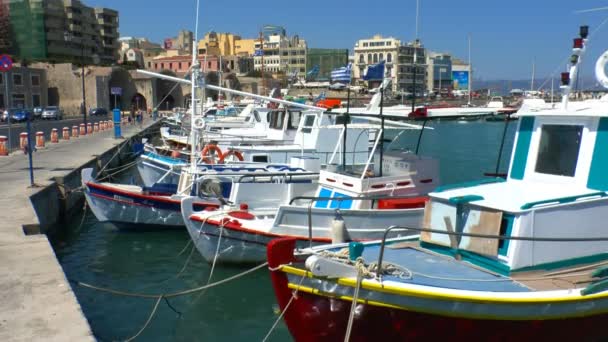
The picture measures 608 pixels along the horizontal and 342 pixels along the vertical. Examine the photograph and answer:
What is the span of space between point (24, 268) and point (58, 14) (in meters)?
97.6

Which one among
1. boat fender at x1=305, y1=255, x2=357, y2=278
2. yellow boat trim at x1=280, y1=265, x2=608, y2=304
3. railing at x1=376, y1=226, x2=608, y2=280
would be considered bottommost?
yellow boat trim at x1=280, y1=265, x2=608, y2=304

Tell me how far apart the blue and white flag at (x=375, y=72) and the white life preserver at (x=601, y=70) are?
14.8 ft

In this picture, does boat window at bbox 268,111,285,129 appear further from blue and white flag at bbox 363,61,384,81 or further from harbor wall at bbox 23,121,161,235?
blue and white flag at bbox 363,61,384,81

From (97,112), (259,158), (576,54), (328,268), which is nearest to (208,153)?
(259,158)

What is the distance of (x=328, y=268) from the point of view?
6.72 metres

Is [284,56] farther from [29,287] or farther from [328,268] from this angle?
[328,268]

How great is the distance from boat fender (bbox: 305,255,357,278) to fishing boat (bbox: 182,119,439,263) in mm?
4465

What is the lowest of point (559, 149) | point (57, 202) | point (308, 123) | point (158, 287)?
point (158, 287)

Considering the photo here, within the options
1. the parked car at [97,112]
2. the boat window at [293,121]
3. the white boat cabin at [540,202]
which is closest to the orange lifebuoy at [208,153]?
the boat window at [293,121]

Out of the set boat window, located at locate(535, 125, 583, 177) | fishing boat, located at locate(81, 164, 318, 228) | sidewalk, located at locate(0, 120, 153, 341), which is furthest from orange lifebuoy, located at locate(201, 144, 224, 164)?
boat window, located at locate(535, 125, 583, 177)

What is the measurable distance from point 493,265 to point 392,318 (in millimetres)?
1701

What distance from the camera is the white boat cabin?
7.48 m

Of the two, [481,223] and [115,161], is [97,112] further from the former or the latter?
[481,223]

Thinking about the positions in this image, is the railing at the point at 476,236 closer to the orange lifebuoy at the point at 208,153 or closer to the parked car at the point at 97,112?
the orange lifebuoy at the point at 208,153
